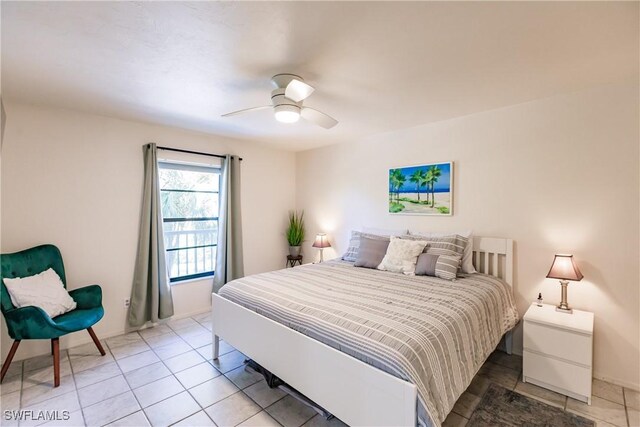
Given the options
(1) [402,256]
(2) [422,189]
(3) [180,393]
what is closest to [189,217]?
(3) [180,393]

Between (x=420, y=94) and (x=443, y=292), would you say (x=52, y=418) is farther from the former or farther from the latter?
(x=420, y=94)

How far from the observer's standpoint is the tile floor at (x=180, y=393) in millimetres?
1997

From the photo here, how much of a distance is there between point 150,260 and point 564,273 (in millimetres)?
4274

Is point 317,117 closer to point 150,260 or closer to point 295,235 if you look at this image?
point 150,260

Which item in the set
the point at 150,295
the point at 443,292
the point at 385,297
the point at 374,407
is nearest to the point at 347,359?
the point at 374,407

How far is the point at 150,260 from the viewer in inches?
136

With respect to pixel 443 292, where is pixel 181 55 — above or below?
above

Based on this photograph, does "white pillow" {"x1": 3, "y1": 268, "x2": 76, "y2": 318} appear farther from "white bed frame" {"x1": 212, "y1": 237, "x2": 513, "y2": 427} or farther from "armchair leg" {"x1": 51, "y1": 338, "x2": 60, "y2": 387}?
"white bed frame" {"x1": 212, "y1": 237, "x2": 513, "y2": 427}

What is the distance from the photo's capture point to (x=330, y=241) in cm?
464

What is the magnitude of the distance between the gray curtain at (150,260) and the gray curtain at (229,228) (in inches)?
29.9

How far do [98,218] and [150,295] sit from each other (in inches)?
42.5

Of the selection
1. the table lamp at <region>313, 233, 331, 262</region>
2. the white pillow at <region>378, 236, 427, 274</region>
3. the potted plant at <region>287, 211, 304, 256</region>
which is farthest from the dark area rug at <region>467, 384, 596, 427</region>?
the potted plant at <region>287, 211, 304, 256</region>

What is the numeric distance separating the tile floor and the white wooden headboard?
0.83m

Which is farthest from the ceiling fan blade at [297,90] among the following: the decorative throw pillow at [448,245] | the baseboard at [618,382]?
the baseboard at [618,382]
